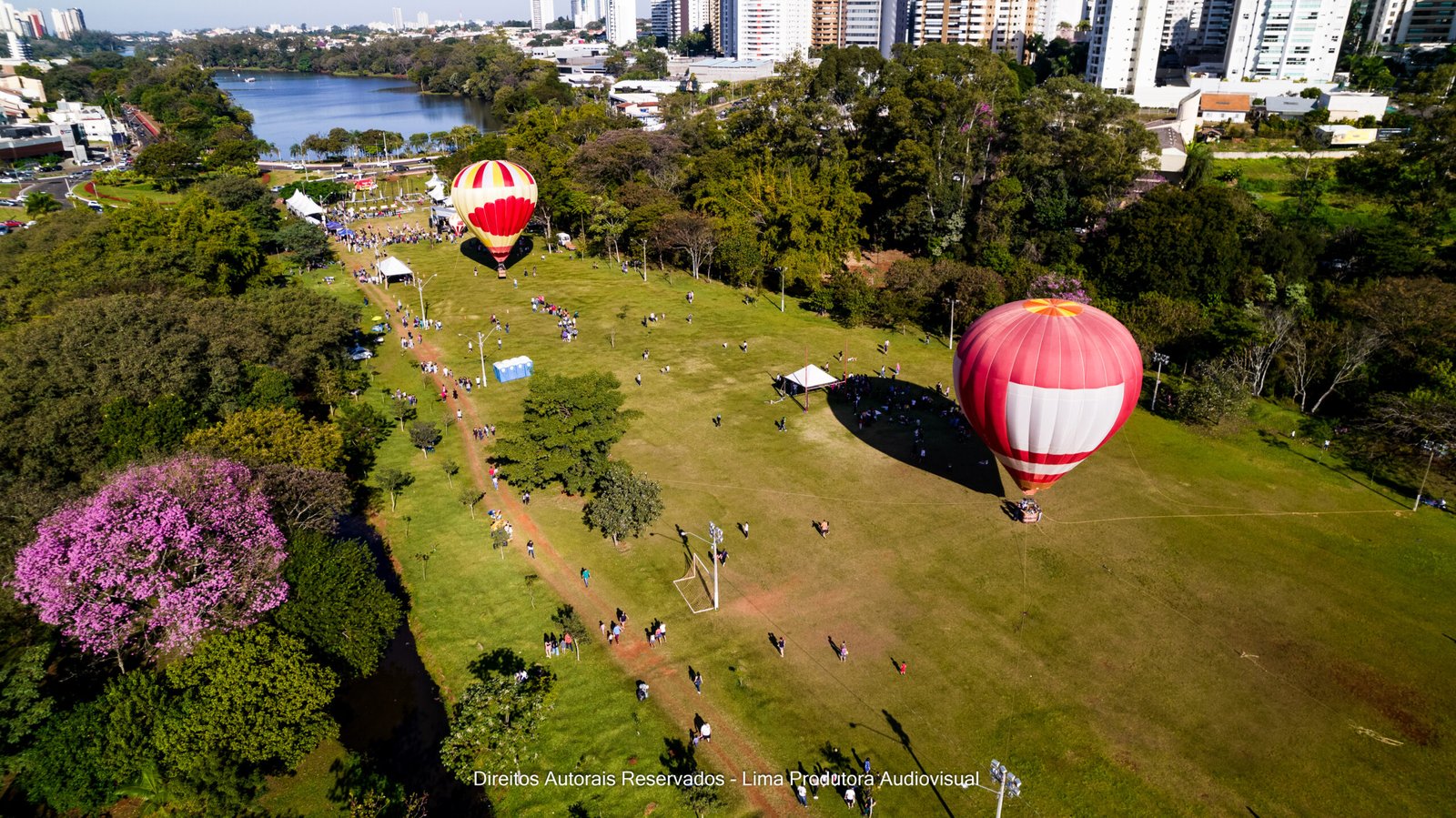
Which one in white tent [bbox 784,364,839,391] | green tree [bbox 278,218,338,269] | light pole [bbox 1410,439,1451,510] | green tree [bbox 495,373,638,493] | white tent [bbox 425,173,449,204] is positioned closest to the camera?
green tree [bbox 495,373,638,493]

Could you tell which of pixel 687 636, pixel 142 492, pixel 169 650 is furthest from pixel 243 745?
pixel 687 636

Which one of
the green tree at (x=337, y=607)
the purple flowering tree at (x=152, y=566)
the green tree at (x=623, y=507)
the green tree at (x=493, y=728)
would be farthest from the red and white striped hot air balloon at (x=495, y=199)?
the green tree at (x=493, y=728)

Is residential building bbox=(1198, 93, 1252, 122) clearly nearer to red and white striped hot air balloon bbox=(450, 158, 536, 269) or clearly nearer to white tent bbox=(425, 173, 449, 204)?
red and white striped hot air balloon bbox=(450, 158, 536, 269)

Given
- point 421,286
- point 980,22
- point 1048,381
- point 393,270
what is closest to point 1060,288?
point 1048,381

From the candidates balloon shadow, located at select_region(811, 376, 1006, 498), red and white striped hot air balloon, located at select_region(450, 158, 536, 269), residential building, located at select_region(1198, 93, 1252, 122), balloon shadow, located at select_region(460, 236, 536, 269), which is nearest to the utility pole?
red and white striped hot air balloon, located at select_region(450, 158, 536, 269)

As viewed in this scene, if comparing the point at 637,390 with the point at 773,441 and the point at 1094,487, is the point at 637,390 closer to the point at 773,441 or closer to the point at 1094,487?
the point at 773,441

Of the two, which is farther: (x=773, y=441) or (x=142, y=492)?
(x=773, y=441)

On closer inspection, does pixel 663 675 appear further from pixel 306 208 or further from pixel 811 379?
pixel 306 208
